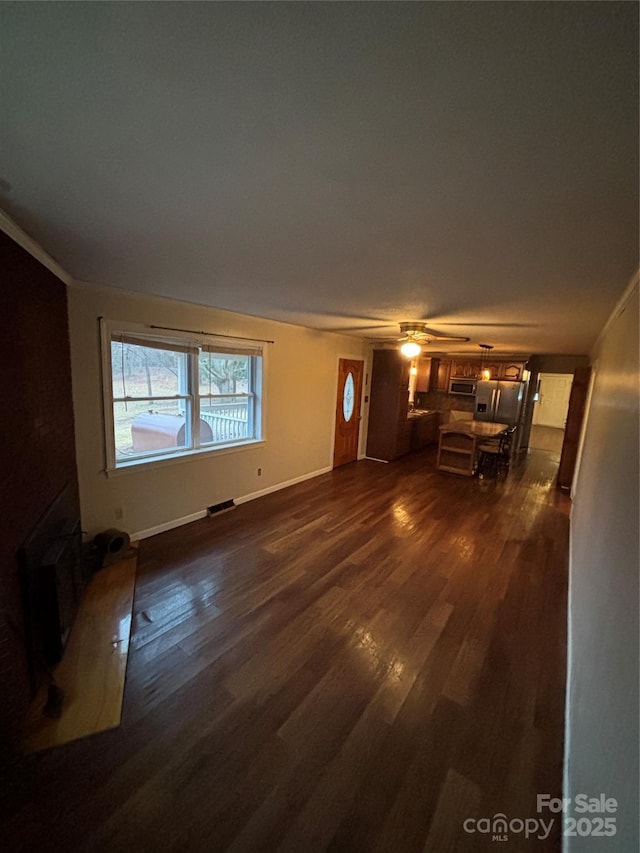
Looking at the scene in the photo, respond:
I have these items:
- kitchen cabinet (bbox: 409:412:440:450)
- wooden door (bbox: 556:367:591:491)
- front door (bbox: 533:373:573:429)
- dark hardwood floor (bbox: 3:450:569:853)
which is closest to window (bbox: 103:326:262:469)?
dark hardwood floor (bbox: 3:450:569:853)

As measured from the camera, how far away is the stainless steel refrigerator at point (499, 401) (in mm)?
7523

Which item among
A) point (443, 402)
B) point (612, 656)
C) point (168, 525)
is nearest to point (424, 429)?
point (443, 402)

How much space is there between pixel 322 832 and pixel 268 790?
0.89ft

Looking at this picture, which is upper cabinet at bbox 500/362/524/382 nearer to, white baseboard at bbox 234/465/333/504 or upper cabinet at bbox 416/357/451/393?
upper cabinet at bbox 416/357/451/393

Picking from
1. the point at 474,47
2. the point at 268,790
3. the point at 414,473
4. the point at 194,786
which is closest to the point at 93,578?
the point at 194,786

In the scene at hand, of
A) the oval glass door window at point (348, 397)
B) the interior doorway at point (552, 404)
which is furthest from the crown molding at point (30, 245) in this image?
the interior doorway at point (552, 404)

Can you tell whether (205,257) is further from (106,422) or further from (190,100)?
(106,422)

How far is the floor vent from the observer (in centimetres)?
416

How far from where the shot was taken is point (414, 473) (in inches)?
248

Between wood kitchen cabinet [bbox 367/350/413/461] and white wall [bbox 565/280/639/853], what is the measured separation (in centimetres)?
461

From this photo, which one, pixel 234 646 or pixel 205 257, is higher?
pixel 205 257

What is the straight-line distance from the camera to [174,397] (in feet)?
12.0

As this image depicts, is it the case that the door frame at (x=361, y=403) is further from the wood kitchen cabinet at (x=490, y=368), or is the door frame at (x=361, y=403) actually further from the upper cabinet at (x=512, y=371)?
the upper cabinet at (x=512, y=371)

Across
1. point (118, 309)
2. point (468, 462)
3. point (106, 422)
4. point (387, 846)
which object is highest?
point (118, 309)
